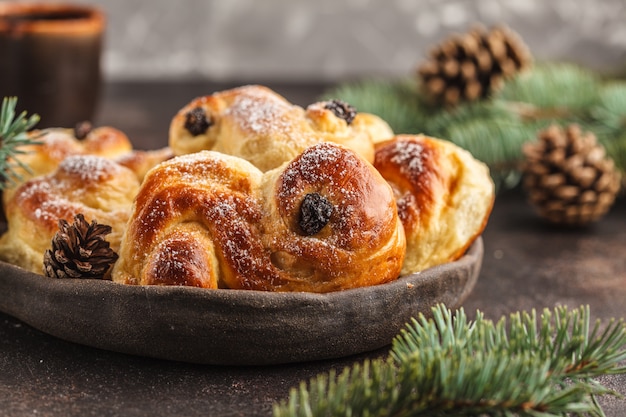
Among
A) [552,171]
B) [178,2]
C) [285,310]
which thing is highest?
[285,310]

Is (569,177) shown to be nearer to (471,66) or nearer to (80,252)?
(471,66)

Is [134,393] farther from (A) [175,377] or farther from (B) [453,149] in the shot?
(B) [453,149]

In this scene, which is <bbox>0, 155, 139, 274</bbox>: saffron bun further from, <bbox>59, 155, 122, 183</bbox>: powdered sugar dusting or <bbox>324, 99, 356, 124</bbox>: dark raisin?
<bbox>324, 99, 356, 124</bbox>: dark raisin

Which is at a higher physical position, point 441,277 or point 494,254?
point 441,277

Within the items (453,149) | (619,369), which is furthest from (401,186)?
(619,369)

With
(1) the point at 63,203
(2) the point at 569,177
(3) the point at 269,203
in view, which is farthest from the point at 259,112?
(2) the point at 569,177

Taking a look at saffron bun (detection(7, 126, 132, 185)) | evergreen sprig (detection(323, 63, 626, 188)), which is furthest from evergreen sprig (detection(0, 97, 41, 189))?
evergreen sprig (detection(323, 63, 626, 188))

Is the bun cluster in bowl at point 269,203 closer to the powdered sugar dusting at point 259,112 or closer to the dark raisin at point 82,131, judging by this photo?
the powdered sugar dusting at point 259,112
